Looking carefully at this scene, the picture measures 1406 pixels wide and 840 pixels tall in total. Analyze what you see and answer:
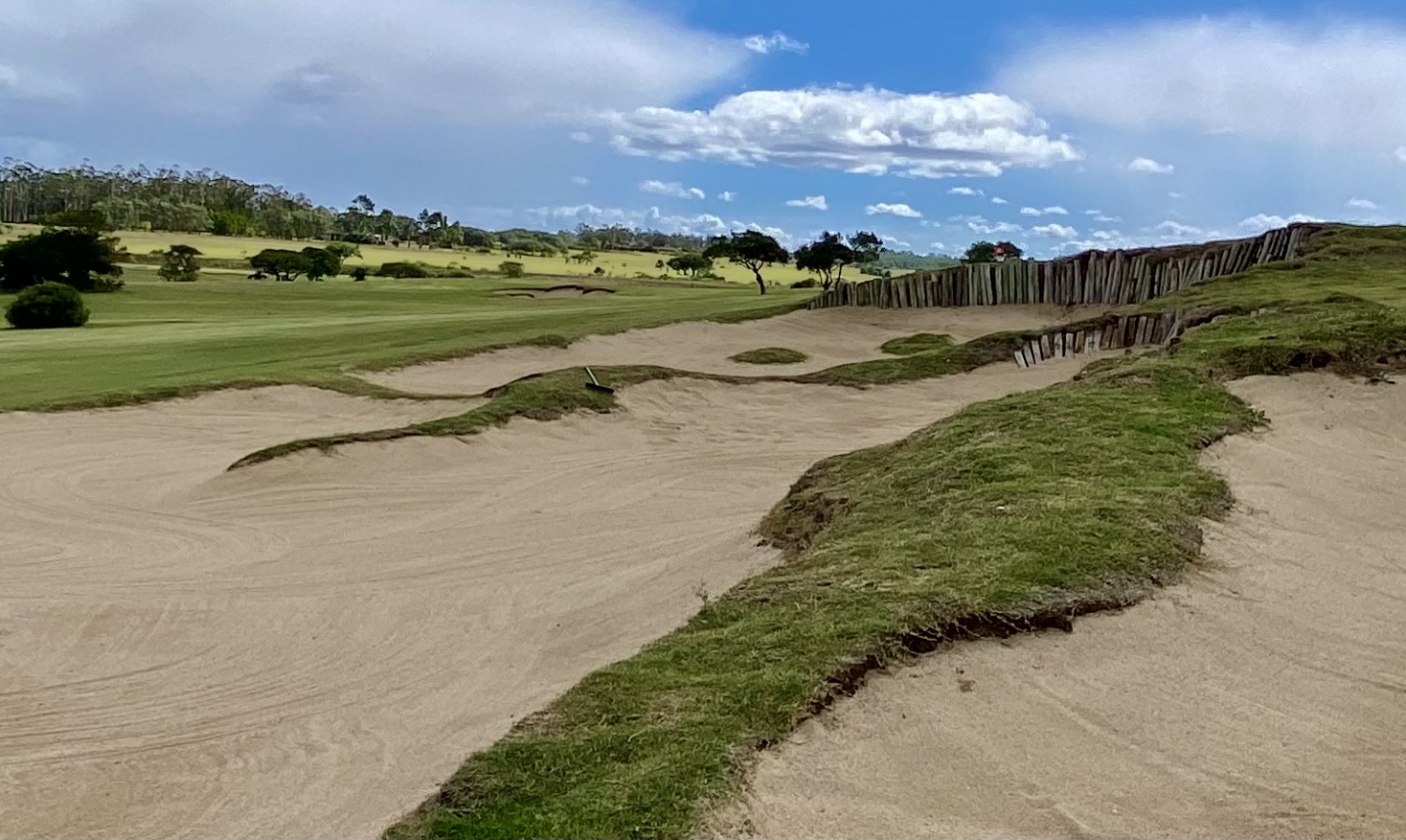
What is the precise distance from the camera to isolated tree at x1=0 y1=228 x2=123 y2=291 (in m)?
Answer: 46.4

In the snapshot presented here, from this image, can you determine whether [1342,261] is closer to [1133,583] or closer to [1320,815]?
[1133,583]

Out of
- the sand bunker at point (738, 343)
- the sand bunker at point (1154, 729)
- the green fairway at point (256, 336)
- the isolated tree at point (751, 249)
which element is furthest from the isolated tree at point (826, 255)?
the sand bunker at point (1154, 729)

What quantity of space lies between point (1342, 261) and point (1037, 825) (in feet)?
79.9

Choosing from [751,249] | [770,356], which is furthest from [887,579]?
[751,249]

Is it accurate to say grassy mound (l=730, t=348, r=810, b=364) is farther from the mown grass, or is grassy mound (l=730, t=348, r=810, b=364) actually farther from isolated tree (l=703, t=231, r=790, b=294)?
isolated tree (l=703, t=231, r=790, b=294)

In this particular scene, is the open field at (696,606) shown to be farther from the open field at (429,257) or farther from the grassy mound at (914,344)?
the open field at (429,257)

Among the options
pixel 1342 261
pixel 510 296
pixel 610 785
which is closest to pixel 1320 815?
pixel 610 785

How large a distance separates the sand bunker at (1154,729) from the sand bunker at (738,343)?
16.2 metres

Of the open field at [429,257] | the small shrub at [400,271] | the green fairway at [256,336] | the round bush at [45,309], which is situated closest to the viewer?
the green fairway at [256,336]

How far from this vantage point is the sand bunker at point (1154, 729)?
166 inches

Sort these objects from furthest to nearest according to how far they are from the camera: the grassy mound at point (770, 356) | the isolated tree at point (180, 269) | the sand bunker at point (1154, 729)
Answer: the isolated tree at point (180, 269), the grassy mound at point (770, 356), the sand bunker at point (1154, 729)

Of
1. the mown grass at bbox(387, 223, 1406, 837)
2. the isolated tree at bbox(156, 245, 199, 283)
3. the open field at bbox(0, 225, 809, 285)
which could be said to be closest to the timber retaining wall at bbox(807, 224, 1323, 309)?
the mown grass at bbox(387, 223, 1406, 837)

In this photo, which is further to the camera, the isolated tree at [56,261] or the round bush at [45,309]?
the isolated tree at [56,261]

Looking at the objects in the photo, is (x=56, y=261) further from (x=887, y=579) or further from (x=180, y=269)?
(x=887, y=579)
